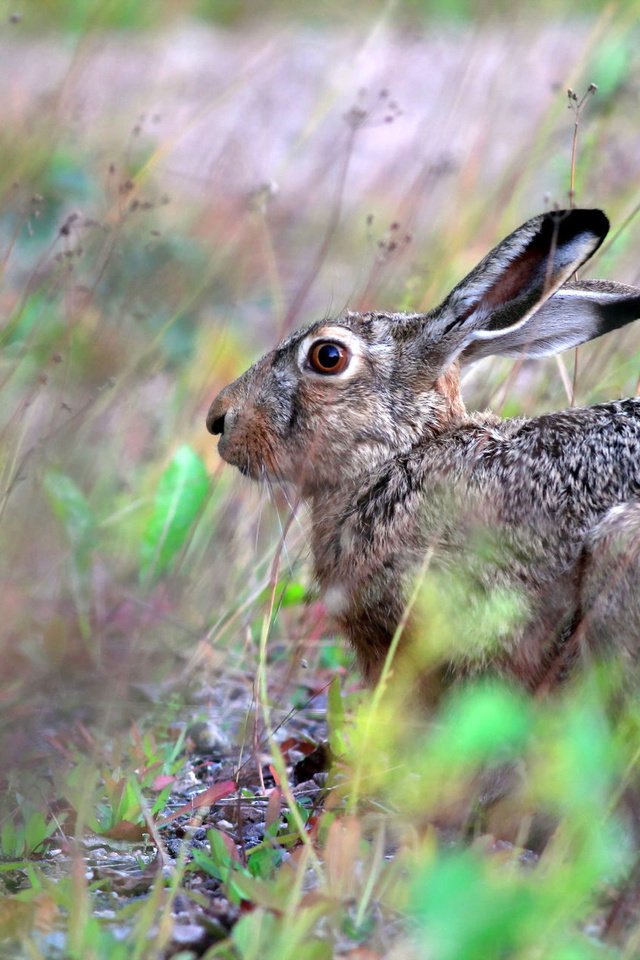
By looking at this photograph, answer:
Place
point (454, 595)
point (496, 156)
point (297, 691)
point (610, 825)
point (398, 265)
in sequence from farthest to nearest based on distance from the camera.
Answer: point (496, 156) < point (398, 265) < point (297, 691) < point (454, 595) < point (610, 825)

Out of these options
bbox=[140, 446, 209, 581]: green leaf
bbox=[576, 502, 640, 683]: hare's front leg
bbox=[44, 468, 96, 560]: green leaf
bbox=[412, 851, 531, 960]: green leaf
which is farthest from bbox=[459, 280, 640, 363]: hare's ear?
bbox=[412, 851, 531, 960]: green leaf

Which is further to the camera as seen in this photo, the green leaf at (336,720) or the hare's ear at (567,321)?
the hare's ear at (567,321)

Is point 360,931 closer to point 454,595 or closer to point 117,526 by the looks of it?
point 454,595

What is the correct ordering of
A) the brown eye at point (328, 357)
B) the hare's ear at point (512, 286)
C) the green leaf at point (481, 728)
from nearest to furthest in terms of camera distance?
the green leaf at point (481, 728), the hare's ear at point (512, 286), the brown eye at point (328, 357)

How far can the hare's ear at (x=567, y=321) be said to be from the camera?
4246 mm

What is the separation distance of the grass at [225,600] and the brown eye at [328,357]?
2.05 ft

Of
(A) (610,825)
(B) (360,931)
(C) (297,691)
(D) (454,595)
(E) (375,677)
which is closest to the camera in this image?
(B) (360,931)

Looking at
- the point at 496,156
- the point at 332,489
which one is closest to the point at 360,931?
the point at 332,489

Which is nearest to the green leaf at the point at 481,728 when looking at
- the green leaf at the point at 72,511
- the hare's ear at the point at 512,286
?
the hare's ear at the point at 512,286

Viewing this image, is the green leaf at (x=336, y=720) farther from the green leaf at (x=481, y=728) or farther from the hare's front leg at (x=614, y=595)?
the green leaf at (x=481, y=728)

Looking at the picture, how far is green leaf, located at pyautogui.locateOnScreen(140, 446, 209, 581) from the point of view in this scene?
15.8 feet

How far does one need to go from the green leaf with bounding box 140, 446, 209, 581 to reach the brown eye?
0.71m

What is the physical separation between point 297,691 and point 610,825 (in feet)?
5.60

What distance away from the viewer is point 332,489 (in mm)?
4328
